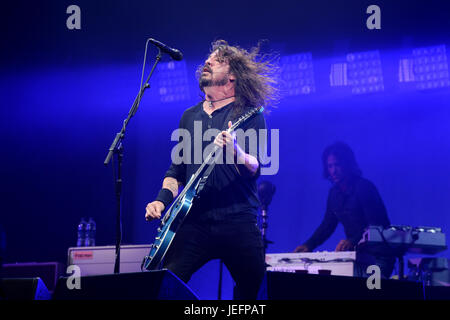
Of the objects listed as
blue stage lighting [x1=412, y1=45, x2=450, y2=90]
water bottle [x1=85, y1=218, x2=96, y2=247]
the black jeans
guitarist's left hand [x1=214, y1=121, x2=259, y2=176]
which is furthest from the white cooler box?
blue stage lighting [x1=412, y1=45, x2=450, y2=90]

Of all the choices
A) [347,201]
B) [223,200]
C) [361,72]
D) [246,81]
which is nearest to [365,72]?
[361,72]

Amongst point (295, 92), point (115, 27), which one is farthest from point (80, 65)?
point (295, 92)

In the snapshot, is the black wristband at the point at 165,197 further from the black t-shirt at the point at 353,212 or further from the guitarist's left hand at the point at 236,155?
the black t-shirt at the point at 353,212

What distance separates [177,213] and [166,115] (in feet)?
12.8

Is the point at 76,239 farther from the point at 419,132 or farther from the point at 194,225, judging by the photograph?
the point at 419,132

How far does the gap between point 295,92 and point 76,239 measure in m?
3.24

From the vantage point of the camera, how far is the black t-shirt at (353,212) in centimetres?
570

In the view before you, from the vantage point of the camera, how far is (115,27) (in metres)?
6.13

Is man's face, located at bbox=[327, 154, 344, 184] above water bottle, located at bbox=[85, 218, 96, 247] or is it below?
above

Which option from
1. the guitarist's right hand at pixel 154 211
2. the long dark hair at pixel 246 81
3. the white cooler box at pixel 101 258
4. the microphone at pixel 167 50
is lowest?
the white cooler box at pixel 101 258

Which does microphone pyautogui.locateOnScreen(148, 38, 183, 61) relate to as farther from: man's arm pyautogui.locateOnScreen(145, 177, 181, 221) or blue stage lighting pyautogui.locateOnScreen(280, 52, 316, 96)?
blue stage lighting pyautogui.locateOnScreen(280, 52, 316, 96)

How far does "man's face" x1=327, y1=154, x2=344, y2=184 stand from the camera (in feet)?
19.7

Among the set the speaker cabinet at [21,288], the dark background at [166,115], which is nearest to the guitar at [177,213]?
the speaker cabinet at [21,288]

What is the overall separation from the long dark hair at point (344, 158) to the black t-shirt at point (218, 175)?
2967 millimetres
